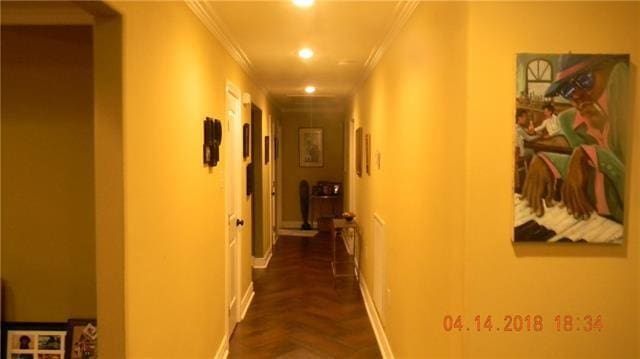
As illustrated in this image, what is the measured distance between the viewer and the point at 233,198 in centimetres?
389

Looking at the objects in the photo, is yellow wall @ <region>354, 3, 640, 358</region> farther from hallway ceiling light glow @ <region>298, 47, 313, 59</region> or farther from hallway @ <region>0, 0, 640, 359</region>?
hallway ceiling light glow @ <region>298, 47, 313, 59</region>

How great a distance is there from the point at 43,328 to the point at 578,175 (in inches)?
102

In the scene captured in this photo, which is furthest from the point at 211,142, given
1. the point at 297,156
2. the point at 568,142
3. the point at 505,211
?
the point at 297,156

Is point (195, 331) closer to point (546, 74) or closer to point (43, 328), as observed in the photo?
point (43, 328)

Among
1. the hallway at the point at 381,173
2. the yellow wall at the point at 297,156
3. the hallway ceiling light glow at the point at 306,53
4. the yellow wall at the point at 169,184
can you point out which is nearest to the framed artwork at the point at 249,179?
the hallway at the point at 381,173

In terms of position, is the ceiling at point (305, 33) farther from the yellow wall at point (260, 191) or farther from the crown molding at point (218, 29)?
the yellow wall at point (260, 191)

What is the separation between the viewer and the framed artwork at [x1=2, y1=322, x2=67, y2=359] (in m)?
2.24

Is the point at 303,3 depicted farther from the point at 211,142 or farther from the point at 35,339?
the point at 35,339

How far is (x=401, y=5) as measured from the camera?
2.49 metres

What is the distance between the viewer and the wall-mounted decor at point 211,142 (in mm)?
2701

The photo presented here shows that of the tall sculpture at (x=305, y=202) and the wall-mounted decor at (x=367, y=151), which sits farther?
the tall sculpture at (x=305, y=202)

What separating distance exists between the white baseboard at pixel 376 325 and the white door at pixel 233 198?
1253 mm

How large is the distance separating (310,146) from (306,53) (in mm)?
5254

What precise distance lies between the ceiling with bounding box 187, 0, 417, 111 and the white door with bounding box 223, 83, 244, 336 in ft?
1.53
